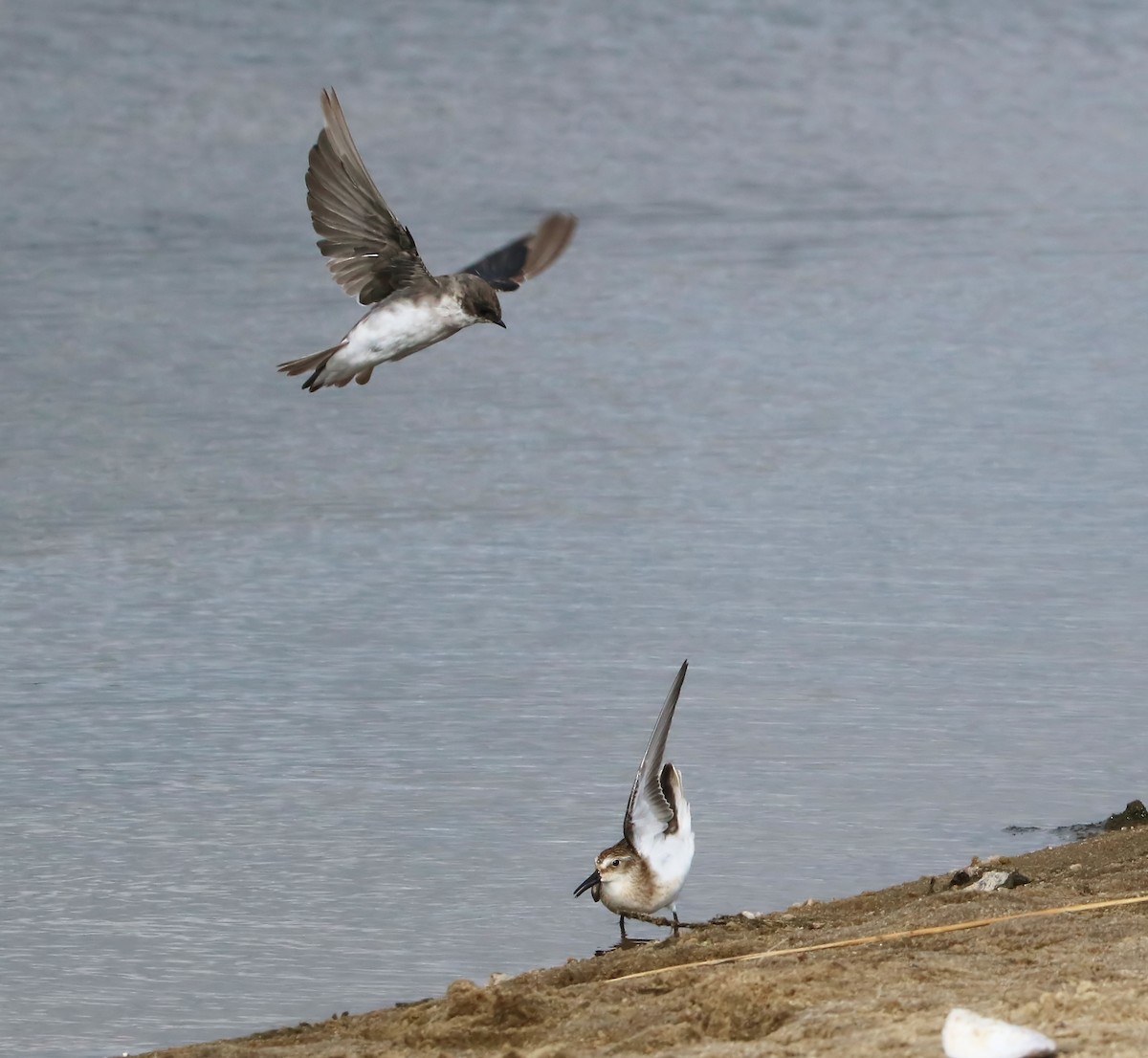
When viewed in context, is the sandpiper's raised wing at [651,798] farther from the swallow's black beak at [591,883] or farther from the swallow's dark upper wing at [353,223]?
the swallow's dark upper wing at [353,223]

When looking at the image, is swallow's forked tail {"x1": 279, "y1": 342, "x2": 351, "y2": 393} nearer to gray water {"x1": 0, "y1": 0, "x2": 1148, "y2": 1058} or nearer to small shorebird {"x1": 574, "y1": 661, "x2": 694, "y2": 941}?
gray water {"x1": 0, "y1": 0, "x2": 1148, "y2": 1058}

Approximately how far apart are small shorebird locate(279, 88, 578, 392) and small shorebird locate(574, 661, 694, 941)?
5.08 feet

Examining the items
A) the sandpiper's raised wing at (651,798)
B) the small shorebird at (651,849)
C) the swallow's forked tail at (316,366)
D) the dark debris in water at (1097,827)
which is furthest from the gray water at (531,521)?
the swallow's forked tail at (316,366)

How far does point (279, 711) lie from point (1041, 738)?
2.32 m

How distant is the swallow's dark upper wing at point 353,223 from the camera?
7309 mm

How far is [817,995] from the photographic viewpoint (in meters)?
4.92

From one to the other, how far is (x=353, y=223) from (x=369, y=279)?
0.67ft

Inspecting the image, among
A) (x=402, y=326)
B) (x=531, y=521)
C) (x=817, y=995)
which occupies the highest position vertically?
(x=531, y=521)

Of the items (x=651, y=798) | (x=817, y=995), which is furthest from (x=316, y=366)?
(x=817, y=995)

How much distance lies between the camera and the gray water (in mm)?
6801

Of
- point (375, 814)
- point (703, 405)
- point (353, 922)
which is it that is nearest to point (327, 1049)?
point (353, 922)

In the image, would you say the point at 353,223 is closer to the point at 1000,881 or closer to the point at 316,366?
the point at 316,366

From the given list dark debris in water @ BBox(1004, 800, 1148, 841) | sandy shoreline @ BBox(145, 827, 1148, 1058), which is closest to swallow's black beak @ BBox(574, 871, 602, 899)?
sandy shoreline @ BBox(145, 827, 1148, 1058)

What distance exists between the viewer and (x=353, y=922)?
21.2 feet
